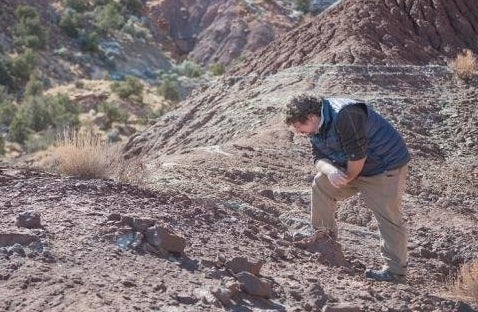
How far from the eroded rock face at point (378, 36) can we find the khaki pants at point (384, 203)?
26.1ft

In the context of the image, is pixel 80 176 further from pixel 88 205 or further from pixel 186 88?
pixel 186 88

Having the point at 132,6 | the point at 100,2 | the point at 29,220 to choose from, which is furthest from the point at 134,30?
the point at 29,220

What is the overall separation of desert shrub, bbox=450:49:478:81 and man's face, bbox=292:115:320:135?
8851 millimetres

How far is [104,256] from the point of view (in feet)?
14.8

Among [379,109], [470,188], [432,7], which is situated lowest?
[470,188]

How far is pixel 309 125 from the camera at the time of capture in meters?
5.08

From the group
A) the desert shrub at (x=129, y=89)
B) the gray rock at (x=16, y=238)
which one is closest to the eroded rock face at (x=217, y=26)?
the desert shrub at (x=129, y=89)

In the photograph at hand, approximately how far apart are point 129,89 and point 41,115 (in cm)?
507

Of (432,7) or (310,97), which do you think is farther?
(432,7)

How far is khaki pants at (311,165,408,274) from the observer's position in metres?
5.34

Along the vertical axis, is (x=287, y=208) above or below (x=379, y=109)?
below

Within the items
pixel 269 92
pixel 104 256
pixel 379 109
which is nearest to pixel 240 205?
pixel 104 256

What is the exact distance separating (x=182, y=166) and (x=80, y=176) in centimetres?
177

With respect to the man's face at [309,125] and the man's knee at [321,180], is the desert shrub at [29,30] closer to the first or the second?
the man's knee at [321,180]
